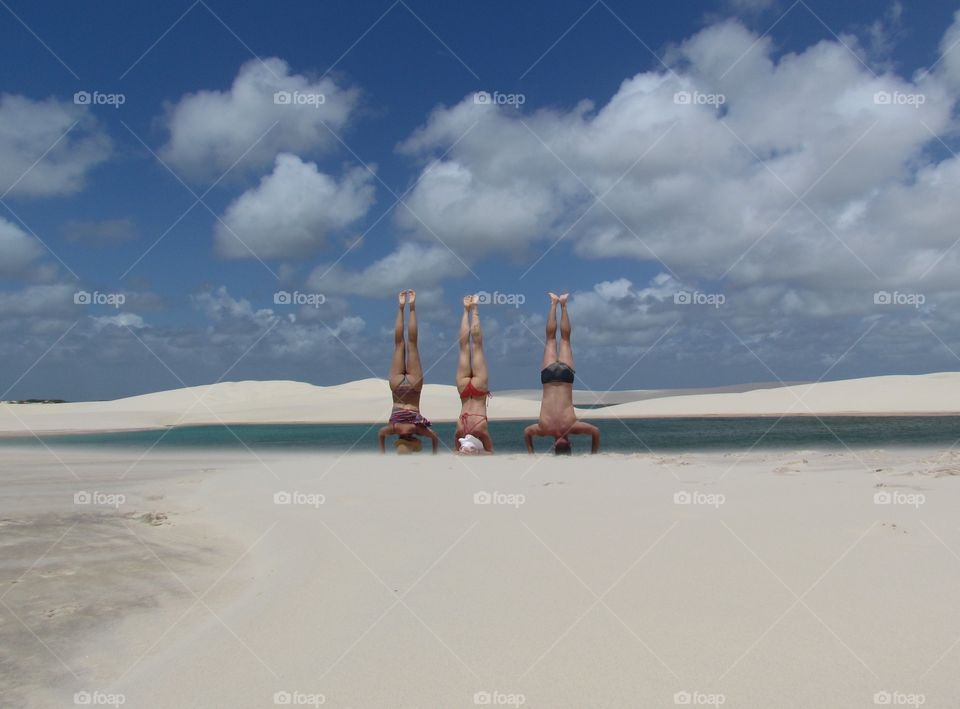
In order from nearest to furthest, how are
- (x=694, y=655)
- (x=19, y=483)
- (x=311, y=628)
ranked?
(x=694, y=655) → (x=311, y=628) → (x=19, y=483)

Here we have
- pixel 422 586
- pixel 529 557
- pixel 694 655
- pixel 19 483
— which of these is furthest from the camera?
pixel 19 483

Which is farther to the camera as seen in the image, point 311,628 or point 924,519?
point 924,519

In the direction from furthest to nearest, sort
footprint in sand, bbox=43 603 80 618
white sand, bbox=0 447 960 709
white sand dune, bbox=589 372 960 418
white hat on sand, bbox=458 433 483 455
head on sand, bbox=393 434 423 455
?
white sand dune, bbox=589 372 960 418
head on sand, bbox=393 434 423 455
white hat on sand, bbox=458 433 483 455
footprint in sand, bbox=43 603 80 618
white sand, bbox=0 447 960 709

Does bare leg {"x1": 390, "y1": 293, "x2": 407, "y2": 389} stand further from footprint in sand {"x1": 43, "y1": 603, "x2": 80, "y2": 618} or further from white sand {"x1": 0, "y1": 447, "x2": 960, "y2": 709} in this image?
footprint in sand {"x1": 43, "y1": 603, "x2": 80, "y2": 618}

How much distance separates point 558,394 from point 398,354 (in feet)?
21.9

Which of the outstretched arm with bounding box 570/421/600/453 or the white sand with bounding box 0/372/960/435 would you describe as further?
the white sand with bounding box 0/372/960/435

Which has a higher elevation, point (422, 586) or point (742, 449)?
point (742, 449)

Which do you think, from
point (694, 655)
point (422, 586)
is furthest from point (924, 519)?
point (422, 586)

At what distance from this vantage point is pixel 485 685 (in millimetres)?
5008

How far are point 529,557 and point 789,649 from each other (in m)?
3.35

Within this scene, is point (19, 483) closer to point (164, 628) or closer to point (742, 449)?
point (164, 628)

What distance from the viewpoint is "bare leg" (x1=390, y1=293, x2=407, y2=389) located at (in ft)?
85.9

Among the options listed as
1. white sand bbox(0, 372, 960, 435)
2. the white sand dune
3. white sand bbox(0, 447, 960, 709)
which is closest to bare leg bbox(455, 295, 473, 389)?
white sand bbox(0, 447, 960, 709)

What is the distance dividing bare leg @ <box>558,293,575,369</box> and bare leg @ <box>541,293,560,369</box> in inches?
8.2
